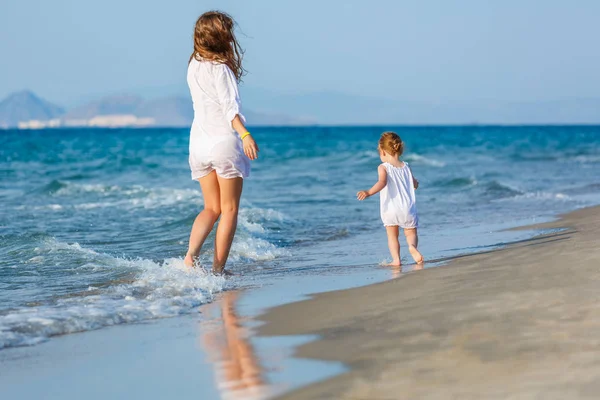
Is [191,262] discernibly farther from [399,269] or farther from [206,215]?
[399,269]

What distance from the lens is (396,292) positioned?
495cm

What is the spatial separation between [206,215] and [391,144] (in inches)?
71.7

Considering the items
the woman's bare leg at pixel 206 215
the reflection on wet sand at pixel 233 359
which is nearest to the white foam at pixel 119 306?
the woman's bare leg at pixel 206 215

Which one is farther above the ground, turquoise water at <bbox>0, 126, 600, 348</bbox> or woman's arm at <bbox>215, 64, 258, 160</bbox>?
woman's arm at <bbox>215, 64, 258, 160</bbox>

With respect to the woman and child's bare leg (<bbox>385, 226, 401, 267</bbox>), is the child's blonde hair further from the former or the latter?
the woman

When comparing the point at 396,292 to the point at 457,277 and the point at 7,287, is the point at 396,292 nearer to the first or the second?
the point at 457,277

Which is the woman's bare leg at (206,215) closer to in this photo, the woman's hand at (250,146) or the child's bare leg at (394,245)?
the woman's hand at (250,146)

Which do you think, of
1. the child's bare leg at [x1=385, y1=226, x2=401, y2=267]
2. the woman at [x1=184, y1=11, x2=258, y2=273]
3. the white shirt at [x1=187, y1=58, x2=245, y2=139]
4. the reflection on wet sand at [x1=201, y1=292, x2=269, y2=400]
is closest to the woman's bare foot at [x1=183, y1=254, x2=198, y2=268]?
the woman at [x1=184, y1=11, x2=258, y2=273]

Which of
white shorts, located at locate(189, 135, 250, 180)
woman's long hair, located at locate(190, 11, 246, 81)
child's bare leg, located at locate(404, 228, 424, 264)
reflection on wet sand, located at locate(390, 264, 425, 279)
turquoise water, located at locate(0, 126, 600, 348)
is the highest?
woman's long hair, located at locate(190, 11, 246, 81)

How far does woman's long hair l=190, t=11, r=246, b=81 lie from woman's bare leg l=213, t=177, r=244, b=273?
2.55ft

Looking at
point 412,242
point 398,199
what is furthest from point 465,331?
point 398,199

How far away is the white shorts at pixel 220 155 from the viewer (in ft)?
18.4

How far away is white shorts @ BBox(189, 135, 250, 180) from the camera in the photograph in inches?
220

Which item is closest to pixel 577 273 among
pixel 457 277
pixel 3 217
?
pixel 457 277
